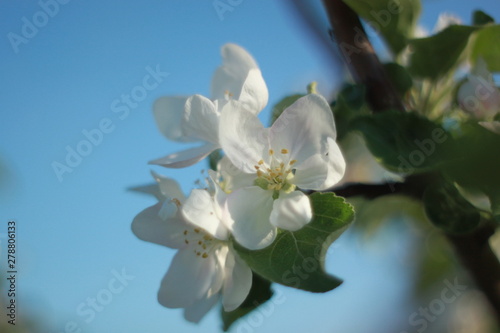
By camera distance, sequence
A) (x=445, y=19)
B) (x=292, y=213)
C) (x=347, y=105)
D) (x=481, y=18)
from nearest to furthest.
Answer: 1. (x=292, y=213)
2. (x=347, y=105)
3. (x=481, y=18)
4. (x=445, y=19)

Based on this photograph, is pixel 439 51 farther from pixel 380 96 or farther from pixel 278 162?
pixel 278 162

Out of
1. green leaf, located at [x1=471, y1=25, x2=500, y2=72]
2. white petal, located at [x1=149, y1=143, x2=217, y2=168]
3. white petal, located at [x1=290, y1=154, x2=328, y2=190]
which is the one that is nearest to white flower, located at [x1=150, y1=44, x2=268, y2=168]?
white petal, located at [x1=149, y1=143, x2=217, y2=168]

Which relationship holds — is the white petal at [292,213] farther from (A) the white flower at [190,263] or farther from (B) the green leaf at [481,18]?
(B) the green leaf at [481,18]

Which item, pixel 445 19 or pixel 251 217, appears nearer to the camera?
pixel 251 217

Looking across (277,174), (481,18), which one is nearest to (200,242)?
(277,174)

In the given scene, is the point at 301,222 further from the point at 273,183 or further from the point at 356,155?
the point at 356,155

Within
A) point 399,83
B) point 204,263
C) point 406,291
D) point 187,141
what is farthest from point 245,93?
point 406,291
